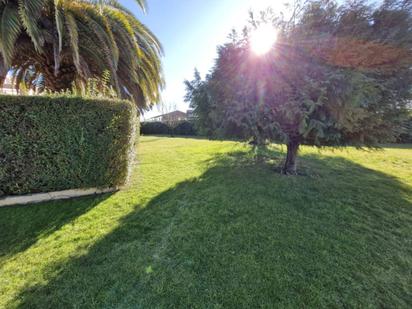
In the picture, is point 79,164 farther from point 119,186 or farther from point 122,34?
point 122,34

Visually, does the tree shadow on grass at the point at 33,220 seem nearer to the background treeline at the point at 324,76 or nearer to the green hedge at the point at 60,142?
the green hedge at the point at 60,142

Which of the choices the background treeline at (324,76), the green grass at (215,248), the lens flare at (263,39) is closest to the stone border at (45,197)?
the green grass at (215,248)

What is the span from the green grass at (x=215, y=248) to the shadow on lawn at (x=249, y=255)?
1 cm

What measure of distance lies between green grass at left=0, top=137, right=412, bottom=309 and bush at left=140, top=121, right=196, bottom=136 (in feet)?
71.3

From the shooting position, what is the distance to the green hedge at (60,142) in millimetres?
3477

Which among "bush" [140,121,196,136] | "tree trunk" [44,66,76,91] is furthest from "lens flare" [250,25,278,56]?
"bush" [140,121,196,136]

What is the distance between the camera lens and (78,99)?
381 cm

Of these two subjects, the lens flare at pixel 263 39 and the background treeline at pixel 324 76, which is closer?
the background treeline at pixel 324 76

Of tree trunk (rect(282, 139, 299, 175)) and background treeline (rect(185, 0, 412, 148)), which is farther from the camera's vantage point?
tree trunk (rect(282, 139, 299, 175))

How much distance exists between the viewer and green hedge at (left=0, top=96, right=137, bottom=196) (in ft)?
11.4

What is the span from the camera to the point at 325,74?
143 inches

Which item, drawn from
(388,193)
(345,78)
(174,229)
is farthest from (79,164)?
(388,193)

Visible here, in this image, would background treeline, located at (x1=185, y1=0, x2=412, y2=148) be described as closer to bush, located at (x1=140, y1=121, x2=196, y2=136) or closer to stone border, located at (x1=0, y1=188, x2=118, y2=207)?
stone border, located at (x1=0, y1=188, x2=118, y2=207)

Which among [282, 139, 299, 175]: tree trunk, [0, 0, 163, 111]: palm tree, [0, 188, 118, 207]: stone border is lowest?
[0, 188, 118, 207]: stone border
